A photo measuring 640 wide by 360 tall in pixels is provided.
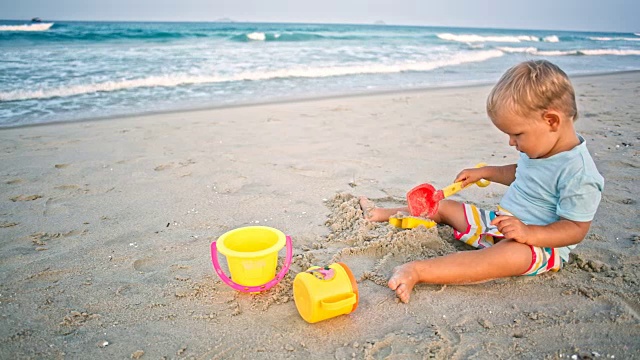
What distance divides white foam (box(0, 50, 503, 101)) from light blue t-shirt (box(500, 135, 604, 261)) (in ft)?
23.8

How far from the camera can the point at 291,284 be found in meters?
2.04

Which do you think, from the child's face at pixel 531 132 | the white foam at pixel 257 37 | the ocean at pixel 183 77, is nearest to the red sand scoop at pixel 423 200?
the child's face at pixel 531 132

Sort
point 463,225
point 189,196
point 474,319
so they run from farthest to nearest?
point 189,196, point 463,225, point 474,319

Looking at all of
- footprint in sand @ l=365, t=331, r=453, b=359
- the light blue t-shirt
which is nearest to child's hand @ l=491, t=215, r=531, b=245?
the light blue t-shirt

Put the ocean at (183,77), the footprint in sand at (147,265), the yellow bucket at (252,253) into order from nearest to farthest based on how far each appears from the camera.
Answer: the yellow bucket at (252,253), the footprint in sand at (147,265), the ocean at (183,77)

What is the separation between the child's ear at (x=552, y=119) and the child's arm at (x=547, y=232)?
436mm

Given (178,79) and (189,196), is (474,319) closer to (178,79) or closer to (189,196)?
(189,196)

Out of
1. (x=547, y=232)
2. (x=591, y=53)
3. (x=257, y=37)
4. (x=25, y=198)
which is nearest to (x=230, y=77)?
(x=25, y=198)

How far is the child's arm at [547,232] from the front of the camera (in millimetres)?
1878

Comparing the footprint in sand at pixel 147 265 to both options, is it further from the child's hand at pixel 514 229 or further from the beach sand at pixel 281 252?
the child's hand at pixel 514 229

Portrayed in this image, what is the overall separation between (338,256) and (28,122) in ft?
16.4

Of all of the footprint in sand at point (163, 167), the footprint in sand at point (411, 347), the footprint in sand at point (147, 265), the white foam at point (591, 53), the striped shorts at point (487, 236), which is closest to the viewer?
the footprint in sand at point (411, 347)

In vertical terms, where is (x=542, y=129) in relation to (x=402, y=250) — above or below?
above

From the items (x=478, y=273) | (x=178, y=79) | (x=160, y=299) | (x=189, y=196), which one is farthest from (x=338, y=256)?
(x=178, y=79)
